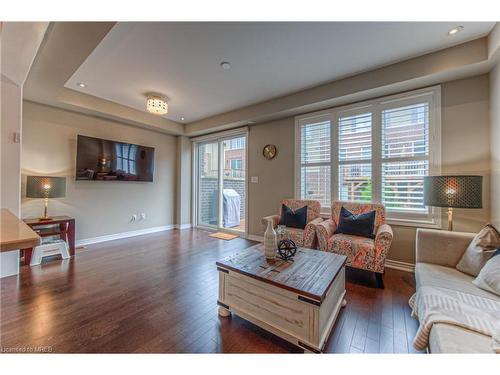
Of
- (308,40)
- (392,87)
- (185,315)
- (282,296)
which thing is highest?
(308,40)

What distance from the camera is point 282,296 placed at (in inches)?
56.0

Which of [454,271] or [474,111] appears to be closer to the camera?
[454,271]

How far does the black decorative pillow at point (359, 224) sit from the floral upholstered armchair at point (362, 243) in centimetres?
7

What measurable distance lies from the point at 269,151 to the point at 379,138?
1.83 metres

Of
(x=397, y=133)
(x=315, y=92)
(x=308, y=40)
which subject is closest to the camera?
(x=308, y=40)

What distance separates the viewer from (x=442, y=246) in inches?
74.5

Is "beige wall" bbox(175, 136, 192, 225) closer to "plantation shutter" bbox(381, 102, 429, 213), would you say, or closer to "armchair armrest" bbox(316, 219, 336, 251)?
"armchair armrest" bbox(316, 219, 336, 251)

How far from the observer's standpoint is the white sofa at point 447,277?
93 cm

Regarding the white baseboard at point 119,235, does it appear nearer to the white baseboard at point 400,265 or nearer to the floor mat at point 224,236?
the floor mat at point 224,236

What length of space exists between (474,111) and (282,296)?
3.02 metres

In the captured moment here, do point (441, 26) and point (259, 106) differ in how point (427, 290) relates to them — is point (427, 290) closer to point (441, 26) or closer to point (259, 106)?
point (441, 26)

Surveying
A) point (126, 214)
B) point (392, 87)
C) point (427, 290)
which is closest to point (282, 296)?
point (427, 290)

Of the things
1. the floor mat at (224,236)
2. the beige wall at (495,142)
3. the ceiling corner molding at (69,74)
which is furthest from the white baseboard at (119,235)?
the beige wall at (495,142)

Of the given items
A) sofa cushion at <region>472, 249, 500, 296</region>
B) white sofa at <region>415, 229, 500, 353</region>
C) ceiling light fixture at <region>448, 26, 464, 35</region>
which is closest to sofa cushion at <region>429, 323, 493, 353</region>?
white sofa at <region>415, 229, 500, 353</region>
